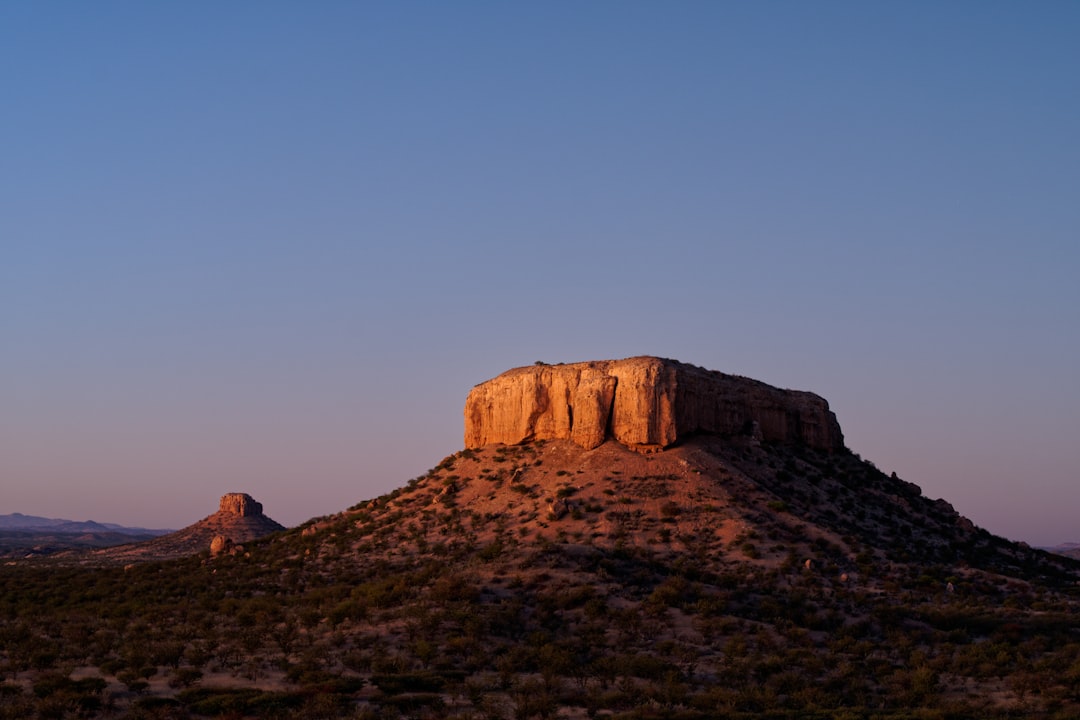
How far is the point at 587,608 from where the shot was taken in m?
39.3

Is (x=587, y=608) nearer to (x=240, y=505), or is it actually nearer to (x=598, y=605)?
(x=598, y=605)

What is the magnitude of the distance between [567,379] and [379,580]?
54.1 ft

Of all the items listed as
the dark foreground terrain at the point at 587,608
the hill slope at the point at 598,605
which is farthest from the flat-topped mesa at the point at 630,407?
the dark foreground terrain at the point at 587,608

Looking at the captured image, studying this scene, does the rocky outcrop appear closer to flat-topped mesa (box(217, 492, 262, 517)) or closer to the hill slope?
flat-topped mesa (box(217, 492, 262, 517))

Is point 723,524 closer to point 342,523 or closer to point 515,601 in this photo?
point 515,601

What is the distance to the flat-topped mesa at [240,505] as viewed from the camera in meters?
106

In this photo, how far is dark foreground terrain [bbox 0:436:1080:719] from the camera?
98.9ft

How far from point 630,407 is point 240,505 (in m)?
63.7

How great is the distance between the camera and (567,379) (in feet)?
186

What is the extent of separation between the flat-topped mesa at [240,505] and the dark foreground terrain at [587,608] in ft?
137

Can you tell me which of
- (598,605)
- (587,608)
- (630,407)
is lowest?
(587,608)

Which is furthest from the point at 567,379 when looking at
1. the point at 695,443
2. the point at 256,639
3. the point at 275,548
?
the point at 256,639

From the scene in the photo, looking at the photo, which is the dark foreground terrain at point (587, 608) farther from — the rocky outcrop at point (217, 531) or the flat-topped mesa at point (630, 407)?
the rocky outcrop at point (217, 531)

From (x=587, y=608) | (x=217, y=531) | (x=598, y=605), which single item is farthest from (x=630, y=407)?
(x=217, y=531)
